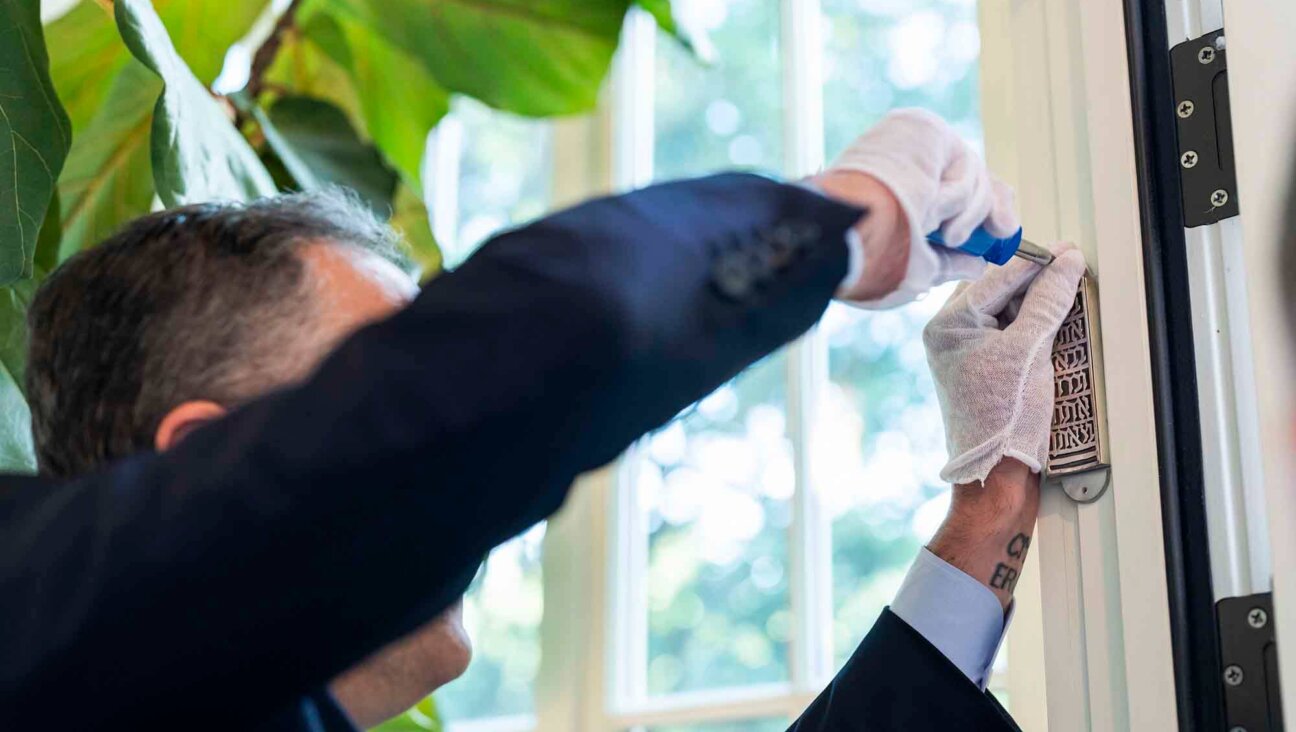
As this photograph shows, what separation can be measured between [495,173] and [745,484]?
2.74ft

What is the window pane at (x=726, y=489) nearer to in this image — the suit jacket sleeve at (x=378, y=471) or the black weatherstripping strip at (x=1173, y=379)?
the black weatherstripping strip at (x=1173, y=379)

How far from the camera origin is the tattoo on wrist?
0.98 meters

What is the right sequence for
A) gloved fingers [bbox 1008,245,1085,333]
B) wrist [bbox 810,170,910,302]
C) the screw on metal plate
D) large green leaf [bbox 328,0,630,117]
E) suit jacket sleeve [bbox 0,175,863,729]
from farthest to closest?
large green leaf [bbox 328,0,630,117] < gloved fingers [bbox 1008,245,1085,333] < the screw on metal plate < wrist [bbox 810,170,910,302] < suit jacket sleeve [bbox 0,175,863,729]

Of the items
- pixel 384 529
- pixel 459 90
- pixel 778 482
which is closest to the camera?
pixel 384 529

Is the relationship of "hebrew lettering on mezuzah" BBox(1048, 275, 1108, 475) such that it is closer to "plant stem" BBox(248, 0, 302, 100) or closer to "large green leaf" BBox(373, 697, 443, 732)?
"large green leaf" BBox(373, 697, 443, 732)

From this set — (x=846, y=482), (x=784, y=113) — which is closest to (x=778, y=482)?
(x=846, y=482)

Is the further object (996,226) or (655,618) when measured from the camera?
(655,618)

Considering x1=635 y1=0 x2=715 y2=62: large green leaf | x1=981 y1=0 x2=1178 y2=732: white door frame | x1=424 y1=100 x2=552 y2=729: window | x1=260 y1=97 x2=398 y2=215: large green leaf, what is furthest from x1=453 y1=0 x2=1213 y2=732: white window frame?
x1=424 y1=100 x2=552 y2=729: window

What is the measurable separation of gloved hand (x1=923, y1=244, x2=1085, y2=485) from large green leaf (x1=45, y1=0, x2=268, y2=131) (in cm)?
100

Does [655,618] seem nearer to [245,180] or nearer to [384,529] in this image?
[245,180]

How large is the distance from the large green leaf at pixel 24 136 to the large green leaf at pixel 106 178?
324 mm

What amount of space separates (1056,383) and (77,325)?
64cm

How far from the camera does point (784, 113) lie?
2.00 m

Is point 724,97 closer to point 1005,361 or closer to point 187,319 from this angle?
point 1005,361
